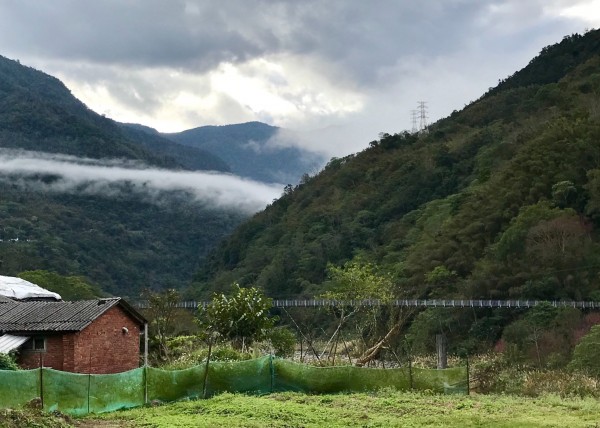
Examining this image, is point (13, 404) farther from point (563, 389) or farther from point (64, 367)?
point (563, 389)

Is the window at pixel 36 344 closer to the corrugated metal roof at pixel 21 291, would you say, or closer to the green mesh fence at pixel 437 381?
the corrugated metal roof at pixel 21 291

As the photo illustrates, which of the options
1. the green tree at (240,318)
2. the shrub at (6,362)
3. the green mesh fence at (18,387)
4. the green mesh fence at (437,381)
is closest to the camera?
the green mesh fence at (18,387)

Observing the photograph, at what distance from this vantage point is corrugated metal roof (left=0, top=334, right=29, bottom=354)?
23.3m

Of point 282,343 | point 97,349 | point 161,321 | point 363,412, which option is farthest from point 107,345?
point 363,412

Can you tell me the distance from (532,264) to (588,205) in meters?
5.64

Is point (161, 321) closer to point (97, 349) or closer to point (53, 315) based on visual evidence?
point (97, 349)

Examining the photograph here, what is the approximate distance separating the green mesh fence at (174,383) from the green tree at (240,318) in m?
9.90

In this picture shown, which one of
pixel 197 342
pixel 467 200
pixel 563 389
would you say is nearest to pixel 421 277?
pixel 467 200

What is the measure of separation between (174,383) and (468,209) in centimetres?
4247

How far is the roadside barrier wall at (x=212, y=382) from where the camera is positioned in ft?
52.5

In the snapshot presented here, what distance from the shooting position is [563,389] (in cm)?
2036

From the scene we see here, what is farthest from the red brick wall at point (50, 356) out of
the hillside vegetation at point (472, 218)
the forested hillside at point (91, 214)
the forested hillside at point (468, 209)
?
the forested hillside at point (91, 214)

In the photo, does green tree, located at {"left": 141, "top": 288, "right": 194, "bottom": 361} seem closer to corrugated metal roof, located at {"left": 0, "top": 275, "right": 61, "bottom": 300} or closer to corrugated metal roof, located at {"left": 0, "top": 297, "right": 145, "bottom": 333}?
corrugated metal roof, located at {"left": 0, "top": 297, "right": 145, "bottom": 333}

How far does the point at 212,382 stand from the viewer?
63.0ft
